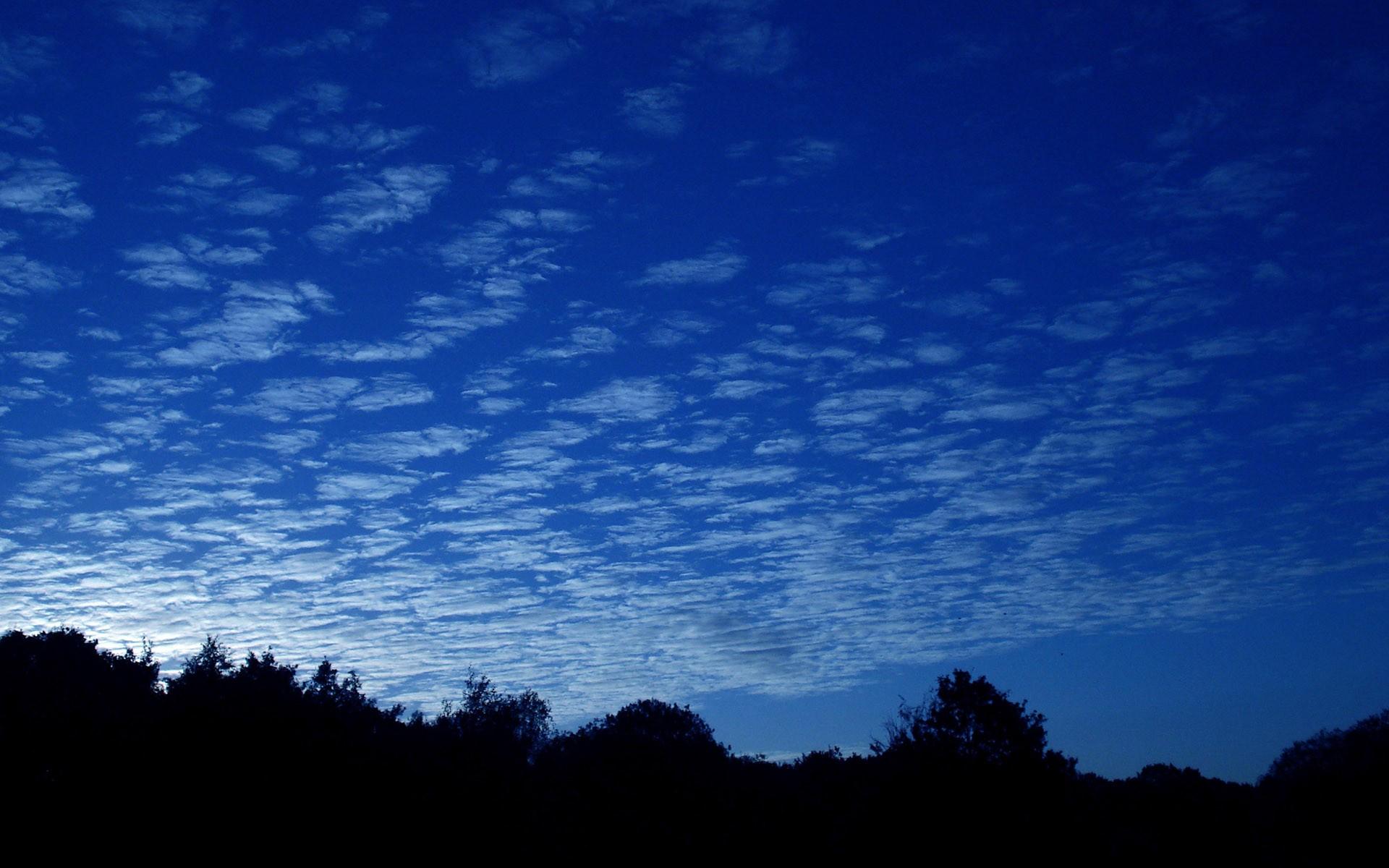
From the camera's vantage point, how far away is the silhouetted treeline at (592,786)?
27.4 m

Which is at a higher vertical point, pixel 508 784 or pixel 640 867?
pixel 508 784

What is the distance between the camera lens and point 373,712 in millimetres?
36000

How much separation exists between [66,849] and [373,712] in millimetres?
11771

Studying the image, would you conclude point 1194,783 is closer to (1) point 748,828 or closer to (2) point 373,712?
(1) point 748,828

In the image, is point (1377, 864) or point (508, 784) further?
point (1377, 864)

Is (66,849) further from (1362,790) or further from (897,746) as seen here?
(1362,790)

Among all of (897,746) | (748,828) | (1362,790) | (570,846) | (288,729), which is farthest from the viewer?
(748,828)

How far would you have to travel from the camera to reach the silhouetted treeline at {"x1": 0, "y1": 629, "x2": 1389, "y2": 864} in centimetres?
2744

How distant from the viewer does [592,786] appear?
51.1m

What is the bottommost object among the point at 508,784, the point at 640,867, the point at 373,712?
the point at 640,867

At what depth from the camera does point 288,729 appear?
29969mm

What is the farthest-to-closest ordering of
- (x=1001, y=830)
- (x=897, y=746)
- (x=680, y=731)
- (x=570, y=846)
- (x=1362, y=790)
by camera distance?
(x=680, y=731) < (x=570, y=846) < (x=1362, y=790) < (x=897, y=746) < (x=1001, y=830)

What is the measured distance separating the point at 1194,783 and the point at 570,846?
39317 mm

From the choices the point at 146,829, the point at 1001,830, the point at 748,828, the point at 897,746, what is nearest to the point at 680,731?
the point at 748,828
